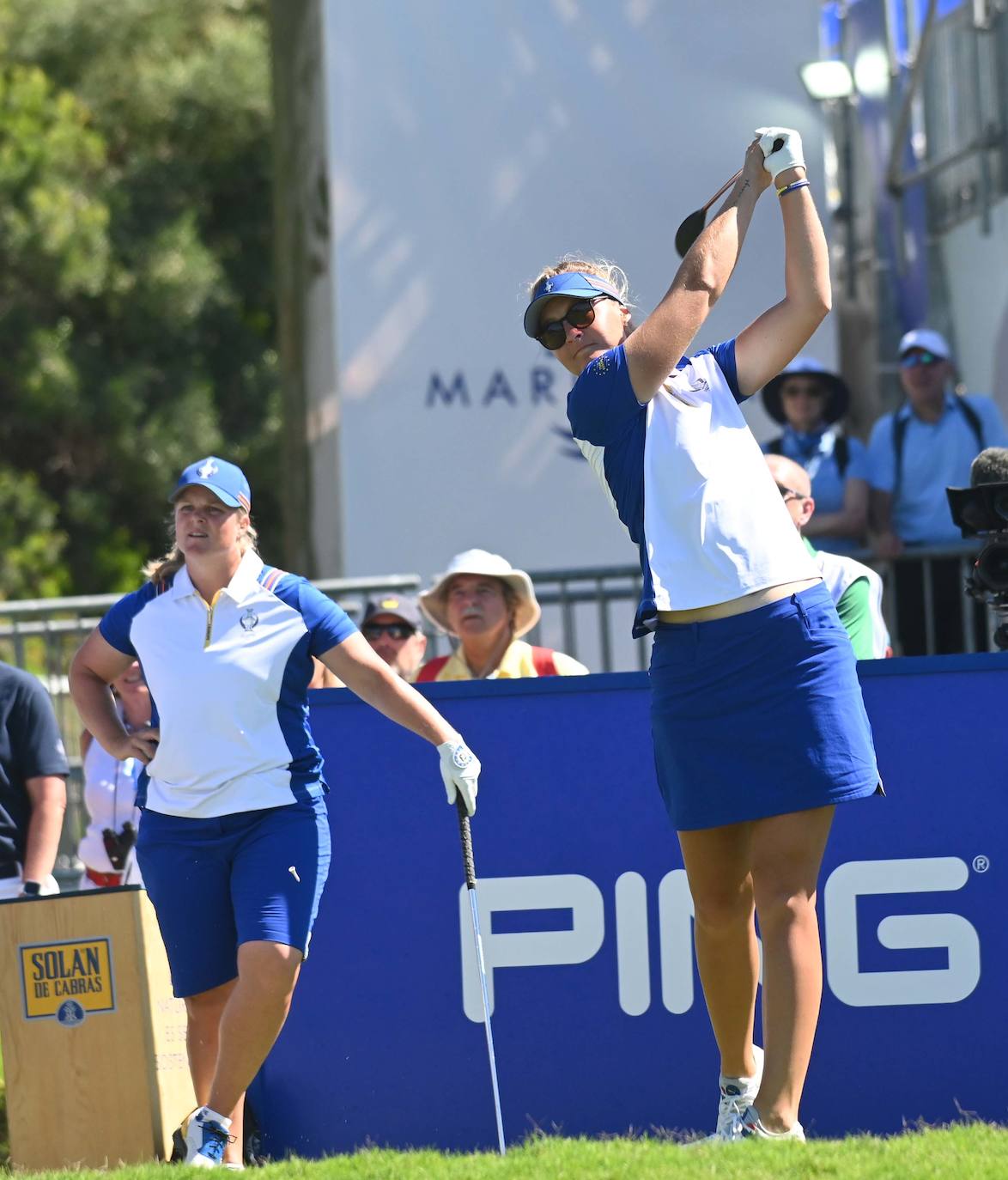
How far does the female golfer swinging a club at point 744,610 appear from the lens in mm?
4586

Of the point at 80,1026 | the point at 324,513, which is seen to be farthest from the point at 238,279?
the point at 80,1026

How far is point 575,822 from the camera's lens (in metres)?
6.05

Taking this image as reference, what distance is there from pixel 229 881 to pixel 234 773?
0.30 metres

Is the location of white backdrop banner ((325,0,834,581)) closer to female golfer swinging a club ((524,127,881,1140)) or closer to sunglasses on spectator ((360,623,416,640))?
sunglasses on spectator ((360,623,416,640))

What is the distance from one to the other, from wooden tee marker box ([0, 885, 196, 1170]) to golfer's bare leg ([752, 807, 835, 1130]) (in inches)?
91.6

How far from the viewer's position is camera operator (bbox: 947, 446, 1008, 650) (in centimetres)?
569

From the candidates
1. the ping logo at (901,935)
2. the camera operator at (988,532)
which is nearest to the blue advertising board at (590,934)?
the ping logo at (901,935)

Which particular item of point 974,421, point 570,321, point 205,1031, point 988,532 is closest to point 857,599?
point 988,532

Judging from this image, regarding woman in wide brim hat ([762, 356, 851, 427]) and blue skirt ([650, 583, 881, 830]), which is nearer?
blue skirt ([650, 583, 881, 830])

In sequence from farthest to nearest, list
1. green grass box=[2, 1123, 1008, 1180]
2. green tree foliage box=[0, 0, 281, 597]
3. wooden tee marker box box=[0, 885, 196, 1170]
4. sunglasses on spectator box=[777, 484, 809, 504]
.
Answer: green tree foliage box=[0, 0, 281, 597], sunglasses on spectator box=[777, 484, 809, 504], wooden tee marker box box=[0, 885, 196, 1170], green grass box=[2, 1123, 1008, 1180]

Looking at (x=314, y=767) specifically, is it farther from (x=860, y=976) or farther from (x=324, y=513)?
(x=324, y=513)

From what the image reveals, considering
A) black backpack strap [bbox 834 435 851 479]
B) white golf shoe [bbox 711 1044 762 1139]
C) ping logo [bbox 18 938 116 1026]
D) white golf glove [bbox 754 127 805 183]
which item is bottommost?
white golf shoe [bbox 711 1044 762 1139]

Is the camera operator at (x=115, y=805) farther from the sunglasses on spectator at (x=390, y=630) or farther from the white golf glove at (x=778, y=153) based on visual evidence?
the white golf glove at (x=778, y=153)

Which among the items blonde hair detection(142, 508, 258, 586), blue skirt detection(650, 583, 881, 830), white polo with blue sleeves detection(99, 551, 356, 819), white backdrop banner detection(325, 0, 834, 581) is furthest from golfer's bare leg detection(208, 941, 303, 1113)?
white backdrop banner detection(325, 0, 834, 581)
